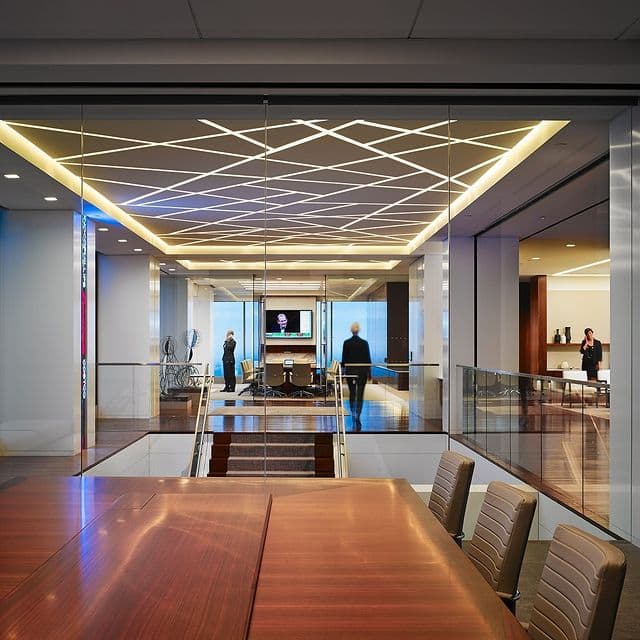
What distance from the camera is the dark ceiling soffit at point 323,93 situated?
4457mm

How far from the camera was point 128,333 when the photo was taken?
18.2 feet

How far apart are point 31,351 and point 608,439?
4.63m

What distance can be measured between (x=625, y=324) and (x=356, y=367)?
2.07m

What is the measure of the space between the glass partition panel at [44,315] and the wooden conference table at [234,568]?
7.35 feet

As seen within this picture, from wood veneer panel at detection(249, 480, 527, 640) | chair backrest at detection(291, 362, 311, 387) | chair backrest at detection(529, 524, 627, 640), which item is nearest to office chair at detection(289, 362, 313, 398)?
chair backrest at detection(291, 362, 311, 387)

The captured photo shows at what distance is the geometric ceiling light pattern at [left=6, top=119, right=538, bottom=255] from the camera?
5.15 metres

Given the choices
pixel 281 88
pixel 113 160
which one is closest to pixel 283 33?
pixel 281 88

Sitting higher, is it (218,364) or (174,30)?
(174,30)

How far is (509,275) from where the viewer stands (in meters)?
6.27

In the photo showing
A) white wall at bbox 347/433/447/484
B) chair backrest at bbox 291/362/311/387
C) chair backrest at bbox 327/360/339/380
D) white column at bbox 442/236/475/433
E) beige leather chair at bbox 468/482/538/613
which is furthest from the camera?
white column at bbox 442/236/475/433

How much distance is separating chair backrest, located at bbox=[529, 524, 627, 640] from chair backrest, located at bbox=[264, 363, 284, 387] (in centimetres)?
339

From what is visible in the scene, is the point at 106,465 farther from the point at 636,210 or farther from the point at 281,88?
the point at 636,210

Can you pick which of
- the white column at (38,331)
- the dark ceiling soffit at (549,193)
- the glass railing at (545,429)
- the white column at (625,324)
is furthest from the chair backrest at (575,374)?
the white column at (38,331)

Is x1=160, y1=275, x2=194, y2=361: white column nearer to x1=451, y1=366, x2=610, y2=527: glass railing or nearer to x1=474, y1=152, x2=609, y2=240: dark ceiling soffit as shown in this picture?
x1=451, y1=366, x2=610, y2=527: glass railing
